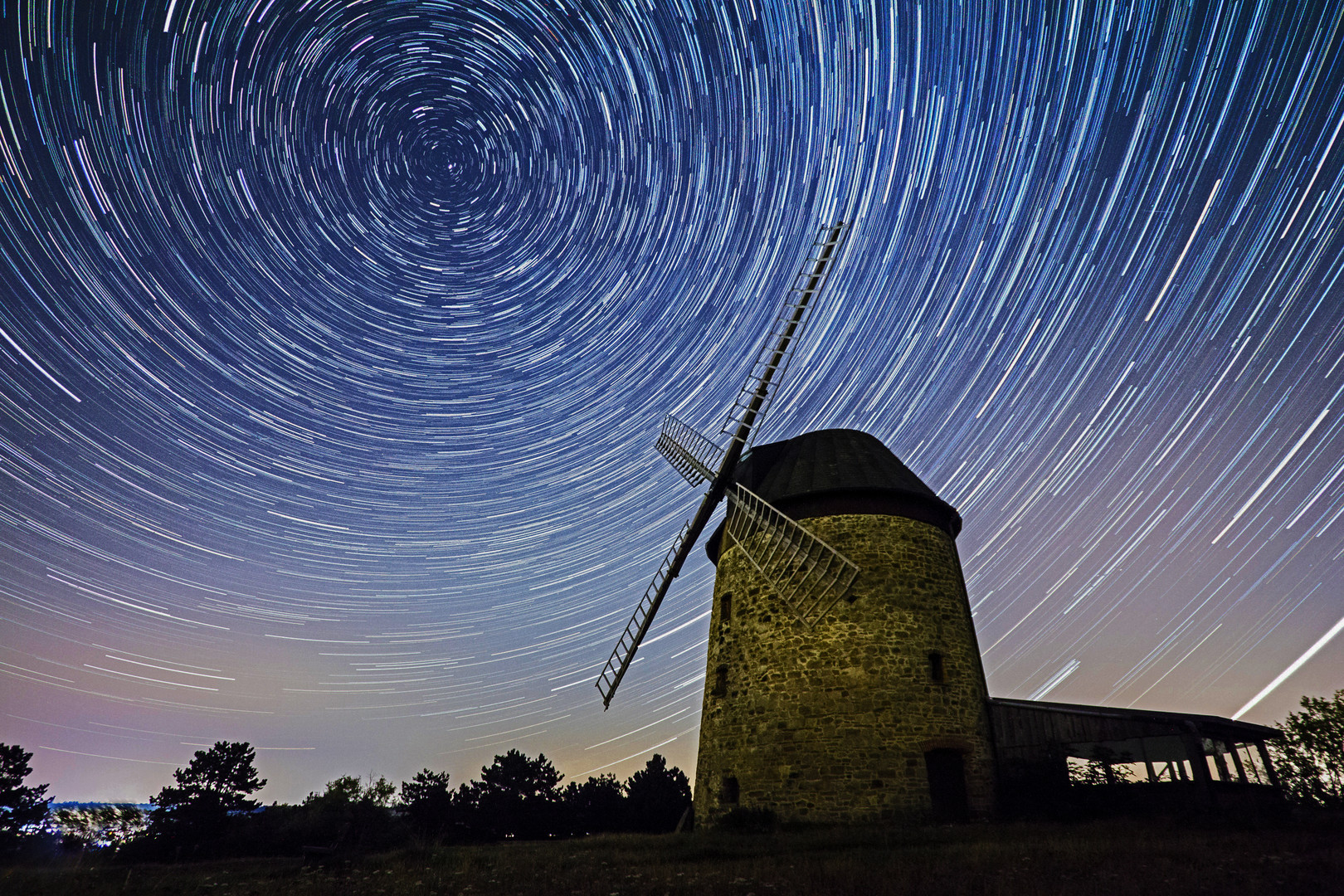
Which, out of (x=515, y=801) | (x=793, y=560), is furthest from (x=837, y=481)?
(x=515, y=801)

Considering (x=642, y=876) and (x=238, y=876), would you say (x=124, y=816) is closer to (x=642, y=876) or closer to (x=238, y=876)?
(x=238, y=876)

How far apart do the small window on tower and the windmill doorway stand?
1578 millimetres

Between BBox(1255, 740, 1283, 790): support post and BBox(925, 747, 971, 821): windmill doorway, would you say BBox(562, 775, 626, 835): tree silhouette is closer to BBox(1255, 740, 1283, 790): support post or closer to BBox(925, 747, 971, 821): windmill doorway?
BBox(925, 747, 971, 821): windmill doorway

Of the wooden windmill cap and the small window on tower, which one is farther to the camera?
the wooden windmill cap

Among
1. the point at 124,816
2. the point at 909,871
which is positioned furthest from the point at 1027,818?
the point at 124,816

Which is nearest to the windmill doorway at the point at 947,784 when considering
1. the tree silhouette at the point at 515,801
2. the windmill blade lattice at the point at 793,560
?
the windmill blade lattice at the point at 793,560

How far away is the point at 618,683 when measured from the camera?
2188 centimetres

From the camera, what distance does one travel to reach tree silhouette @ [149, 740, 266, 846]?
24.3 meters

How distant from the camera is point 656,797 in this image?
24344mm

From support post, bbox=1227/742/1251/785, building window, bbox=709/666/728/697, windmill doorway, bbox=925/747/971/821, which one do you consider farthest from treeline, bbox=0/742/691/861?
support post, bbox=1227/742/1251/785

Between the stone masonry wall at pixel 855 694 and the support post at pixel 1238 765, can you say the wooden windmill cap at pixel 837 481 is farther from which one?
the support post at pixel 1238 765

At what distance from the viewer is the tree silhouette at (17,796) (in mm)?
24359

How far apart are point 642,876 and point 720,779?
7.59 metres

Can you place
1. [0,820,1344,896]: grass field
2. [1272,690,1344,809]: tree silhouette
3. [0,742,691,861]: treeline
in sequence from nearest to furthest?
[0,820,1344,896]: grass field < [1272,690,1344,809]: tree silhouette < [0,742,691,861]: treeline
